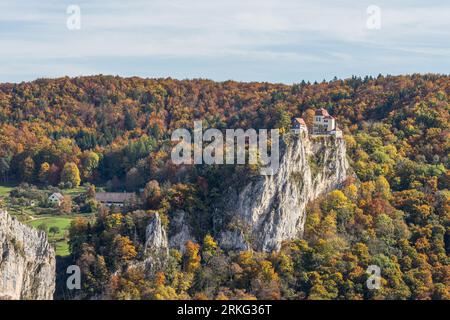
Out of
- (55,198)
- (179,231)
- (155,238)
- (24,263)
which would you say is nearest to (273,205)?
(179,231)

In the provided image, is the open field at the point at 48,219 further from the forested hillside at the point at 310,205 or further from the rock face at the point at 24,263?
the rock face at the point at 24,263

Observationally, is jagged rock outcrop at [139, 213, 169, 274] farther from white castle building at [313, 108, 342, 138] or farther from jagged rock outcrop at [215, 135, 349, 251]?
white castle building at [313, 108, 342, 138]

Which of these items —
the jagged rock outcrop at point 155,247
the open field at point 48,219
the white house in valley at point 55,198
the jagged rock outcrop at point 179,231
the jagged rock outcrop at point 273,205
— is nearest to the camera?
the jagged rock outcrop at point 155,247

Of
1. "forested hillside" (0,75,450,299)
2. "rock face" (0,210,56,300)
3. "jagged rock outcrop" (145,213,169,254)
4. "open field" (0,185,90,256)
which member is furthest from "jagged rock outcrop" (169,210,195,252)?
"rock face" (0,210,56,300)

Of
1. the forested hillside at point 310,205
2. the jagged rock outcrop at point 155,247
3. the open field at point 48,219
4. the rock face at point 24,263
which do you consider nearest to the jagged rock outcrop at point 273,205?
the forested hillside at point 310,205

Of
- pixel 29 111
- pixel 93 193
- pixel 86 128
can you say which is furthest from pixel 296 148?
pixel 29 111

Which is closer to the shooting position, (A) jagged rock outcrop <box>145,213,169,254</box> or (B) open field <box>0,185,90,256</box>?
(A) jagged rock outcrop <box>145,213,169,254</box>

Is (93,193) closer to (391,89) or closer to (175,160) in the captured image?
(175,160)
